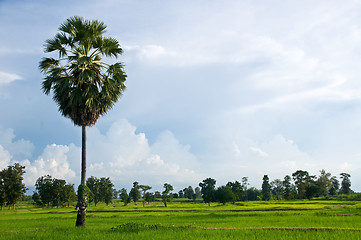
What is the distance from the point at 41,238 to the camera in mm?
16938

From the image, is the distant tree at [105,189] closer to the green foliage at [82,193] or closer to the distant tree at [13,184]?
the distant tree at [13,184]

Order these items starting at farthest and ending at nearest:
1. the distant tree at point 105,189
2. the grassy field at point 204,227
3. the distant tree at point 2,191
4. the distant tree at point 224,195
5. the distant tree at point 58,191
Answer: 1. the distant tree at point 105,189
2. the distant tree at point 58,191
3. the distant tree at point 224,195
4. the distant tree at point 2,191
5. the grassy field at point 204,227

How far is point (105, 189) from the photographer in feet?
342

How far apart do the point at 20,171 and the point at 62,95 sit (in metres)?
64.3

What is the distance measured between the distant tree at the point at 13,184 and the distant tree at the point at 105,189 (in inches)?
1308

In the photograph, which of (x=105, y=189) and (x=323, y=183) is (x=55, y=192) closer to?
(x=105, y=189)

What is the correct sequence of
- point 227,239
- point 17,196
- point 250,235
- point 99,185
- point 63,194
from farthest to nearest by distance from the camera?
point 99,185 → point 63,194 → point 17,196 → point 250,235 → point 227,239

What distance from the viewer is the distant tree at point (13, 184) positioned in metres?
69.9

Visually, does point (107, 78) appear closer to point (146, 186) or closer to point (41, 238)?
point (41, 238)

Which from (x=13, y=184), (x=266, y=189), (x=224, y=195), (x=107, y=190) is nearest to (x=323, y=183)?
(x=266, y=189)

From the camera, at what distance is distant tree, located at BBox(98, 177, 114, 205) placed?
10300cm

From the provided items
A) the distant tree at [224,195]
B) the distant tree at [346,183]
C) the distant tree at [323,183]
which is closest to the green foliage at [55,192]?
the distant tree at [224,195]

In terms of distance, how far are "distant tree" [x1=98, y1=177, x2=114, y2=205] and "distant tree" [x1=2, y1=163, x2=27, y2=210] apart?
33.2 metres

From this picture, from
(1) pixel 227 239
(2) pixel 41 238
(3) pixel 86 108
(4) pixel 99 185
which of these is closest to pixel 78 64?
(3) pixel 86 108
